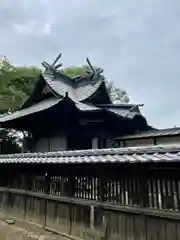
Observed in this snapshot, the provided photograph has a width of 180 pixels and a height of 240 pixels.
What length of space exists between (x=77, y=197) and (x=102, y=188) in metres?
1.12

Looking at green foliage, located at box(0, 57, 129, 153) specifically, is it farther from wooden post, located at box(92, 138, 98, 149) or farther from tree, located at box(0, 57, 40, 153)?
wooden post, located at box(92, 138, 98, 149)

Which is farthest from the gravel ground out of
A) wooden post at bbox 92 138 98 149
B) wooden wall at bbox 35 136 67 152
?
wooden post at bbox 92 138 98 149

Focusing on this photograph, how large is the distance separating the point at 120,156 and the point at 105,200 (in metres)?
1.59

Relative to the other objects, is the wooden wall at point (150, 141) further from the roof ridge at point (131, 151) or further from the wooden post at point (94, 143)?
the roof ridge at point (131, 151)

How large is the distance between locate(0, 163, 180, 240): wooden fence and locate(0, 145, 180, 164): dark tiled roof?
33 cm

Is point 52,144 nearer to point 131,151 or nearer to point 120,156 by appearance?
point 120,156

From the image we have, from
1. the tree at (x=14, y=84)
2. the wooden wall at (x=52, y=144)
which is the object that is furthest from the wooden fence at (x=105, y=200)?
the tree at (x=14, y=84)

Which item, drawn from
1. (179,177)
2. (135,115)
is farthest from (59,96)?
(179,177)

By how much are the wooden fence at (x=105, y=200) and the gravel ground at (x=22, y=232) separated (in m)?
0.28

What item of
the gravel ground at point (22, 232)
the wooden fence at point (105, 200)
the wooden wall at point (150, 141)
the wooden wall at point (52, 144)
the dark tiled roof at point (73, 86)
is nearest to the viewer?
the wooden fence at point (105, 200)

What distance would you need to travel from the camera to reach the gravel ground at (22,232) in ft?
29.0

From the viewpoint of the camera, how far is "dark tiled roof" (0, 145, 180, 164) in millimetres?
5621

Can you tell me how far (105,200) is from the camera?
7633mm

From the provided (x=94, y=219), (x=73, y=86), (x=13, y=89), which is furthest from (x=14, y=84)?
→ (x=94, y=219)
